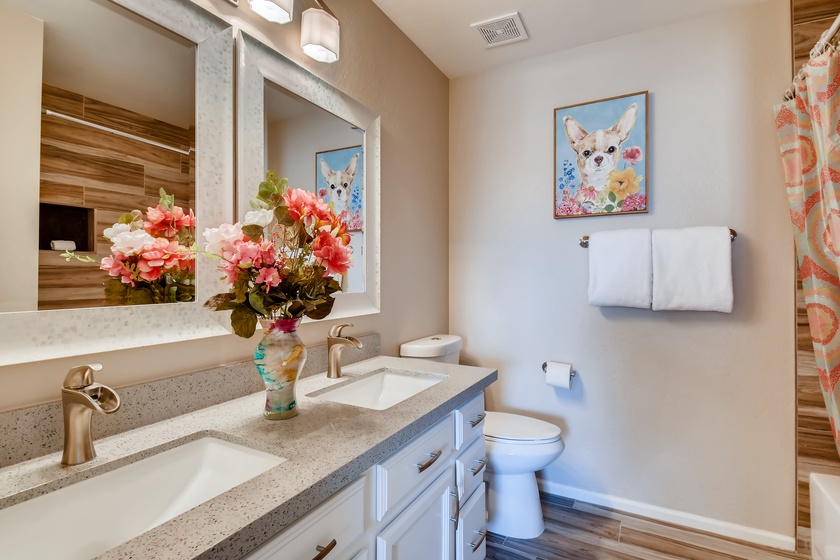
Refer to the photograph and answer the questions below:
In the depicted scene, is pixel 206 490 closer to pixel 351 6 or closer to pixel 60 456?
pixel 60 456

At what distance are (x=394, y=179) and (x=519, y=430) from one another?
1.32 metres

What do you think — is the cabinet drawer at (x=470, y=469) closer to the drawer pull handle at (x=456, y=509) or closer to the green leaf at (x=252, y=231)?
the drawer pull handle at (x=456, y=509)

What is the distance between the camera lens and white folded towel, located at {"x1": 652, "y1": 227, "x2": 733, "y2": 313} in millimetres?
1716

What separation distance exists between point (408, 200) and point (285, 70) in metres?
Result: 0.86

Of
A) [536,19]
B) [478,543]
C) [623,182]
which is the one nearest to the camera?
[478,543]

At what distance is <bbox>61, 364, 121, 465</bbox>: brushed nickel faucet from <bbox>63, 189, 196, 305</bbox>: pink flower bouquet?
219 millimetres

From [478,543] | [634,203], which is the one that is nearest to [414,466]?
[478,543]

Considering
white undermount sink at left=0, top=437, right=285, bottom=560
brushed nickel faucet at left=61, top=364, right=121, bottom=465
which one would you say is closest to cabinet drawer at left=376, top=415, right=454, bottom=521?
white undermount sink at left=0, top=437, right=285, bottom=560

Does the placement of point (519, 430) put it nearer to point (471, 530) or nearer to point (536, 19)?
point (471, 530)

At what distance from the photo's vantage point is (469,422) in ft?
4.41

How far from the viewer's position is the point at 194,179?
1.06m

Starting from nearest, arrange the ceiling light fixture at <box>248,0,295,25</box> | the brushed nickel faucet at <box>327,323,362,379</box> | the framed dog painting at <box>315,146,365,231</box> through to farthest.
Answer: the ceiling light fixture at <box>248,0,295,25</box>
the brushed nickel faucet at <box>327,323,362,379</box>
the framed dog painting at <box>315,146,365,231</box>

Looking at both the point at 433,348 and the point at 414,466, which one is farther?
the point at 433,348

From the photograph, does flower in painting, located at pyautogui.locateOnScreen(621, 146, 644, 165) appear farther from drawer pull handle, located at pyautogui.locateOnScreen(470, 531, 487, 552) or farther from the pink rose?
drawer pull handle, located at pyautogui.locateOnScreen(470, 531, 487, 552)
